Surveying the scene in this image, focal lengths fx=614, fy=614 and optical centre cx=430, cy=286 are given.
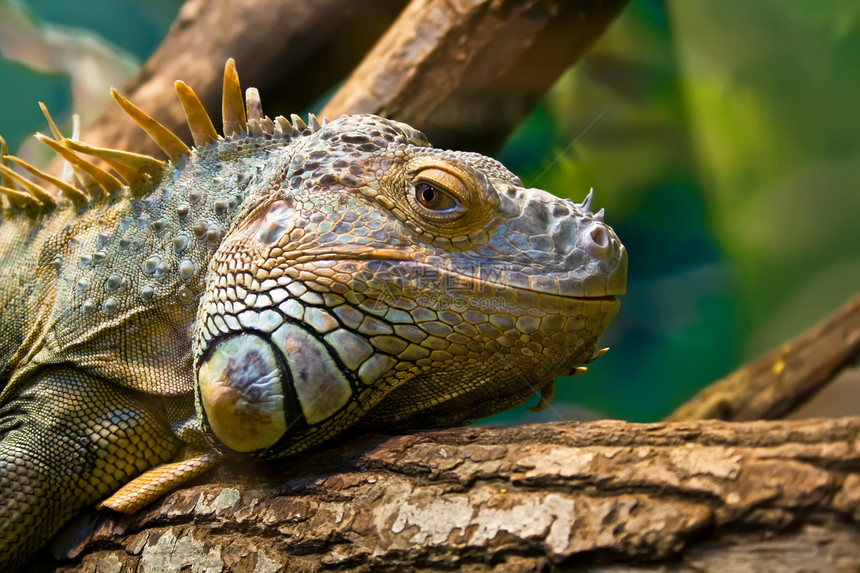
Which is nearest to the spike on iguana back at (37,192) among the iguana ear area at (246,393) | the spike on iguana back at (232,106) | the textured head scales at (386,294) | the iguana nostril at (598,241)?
the spike on iguana back at (232,106)

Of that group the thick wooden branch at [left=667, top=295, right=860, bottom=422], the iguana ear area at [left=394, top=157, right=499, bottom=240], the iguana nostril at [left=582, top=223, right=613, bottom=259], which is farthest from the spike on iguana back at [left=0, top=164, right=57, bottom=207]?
the thick wooden branch at [left=667, top=295, right=860, bottom=422]

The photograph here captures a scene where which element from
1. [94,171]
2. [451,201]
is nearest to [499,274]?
[451,201]

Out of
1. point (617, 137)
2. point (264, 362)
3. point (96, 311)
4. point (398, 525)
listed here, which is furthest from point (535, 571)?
point (617, 137)

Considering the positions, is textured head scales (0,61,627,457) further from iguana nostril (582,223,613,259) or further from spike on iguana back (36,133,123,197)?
spike on iguana back (36,133,123,197)

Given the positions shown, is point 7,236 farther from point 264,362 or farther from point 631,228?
point 631,228

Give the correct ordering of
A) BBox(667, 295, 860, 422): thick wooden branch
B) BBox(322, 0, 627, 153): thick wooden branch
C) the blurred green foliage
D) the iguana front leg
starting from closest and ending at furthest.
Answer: the iguana front leg < BBox(322, 0, 627, 153): thick wooden branch < BBox(667, 295, 860, 422): thick wooden branch < the blurred green foliage

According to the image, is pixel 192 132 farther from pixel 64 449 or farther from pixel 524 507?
pixel 524 507
